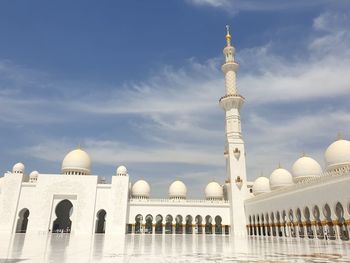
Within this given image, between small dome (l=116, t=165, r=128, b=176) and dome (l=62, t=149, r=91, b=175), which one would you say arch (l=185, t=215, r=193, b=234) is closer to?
small dome (l=116, t=165, r=128, b=176)

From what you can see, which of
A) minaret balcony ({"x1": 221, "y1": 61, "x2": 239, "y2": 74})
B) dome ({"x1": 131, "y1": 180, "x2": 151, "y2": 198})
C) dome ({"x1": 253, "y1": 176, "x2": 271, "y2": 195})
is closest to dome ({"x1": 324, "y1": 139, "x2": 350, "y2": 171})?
dome ({"x1": 253, "y1": 176, "x2": 271, "y2": 195})

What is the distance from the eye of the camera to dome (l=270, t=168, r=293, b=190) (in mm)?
30639

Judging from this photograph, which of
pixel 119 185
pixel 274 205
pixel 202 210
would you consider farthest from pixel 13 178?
pixel 274 205

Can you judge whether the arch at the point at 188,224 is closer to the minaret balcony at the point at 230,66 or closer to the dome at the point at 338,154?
the dome at the point at 338,154

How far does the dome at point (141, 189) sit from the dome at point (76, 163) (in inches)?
260

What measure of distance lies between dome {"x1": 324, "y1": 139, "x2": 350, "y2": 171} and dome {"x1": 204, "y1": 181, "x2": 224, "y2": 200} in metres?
17.6

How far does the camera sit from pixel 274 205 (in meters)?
27.0

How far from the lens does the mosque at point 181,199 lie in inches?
991

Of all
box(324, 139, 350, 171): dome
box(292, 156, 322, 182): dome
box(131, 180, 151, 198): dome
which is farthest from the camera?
box(131, 180, 151, 198): dome

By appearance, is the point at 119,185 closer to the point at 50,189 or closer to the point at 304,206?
the point at 50,189

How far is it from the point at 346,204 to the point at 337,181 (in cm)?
156

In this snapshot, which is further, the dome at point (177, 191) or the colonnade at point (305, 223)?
the dome at point (177, 191)

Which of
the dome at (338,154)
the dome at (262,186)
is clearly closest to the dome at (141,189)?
the dome at (262,186)

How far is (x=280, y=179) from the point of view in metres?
30.8
